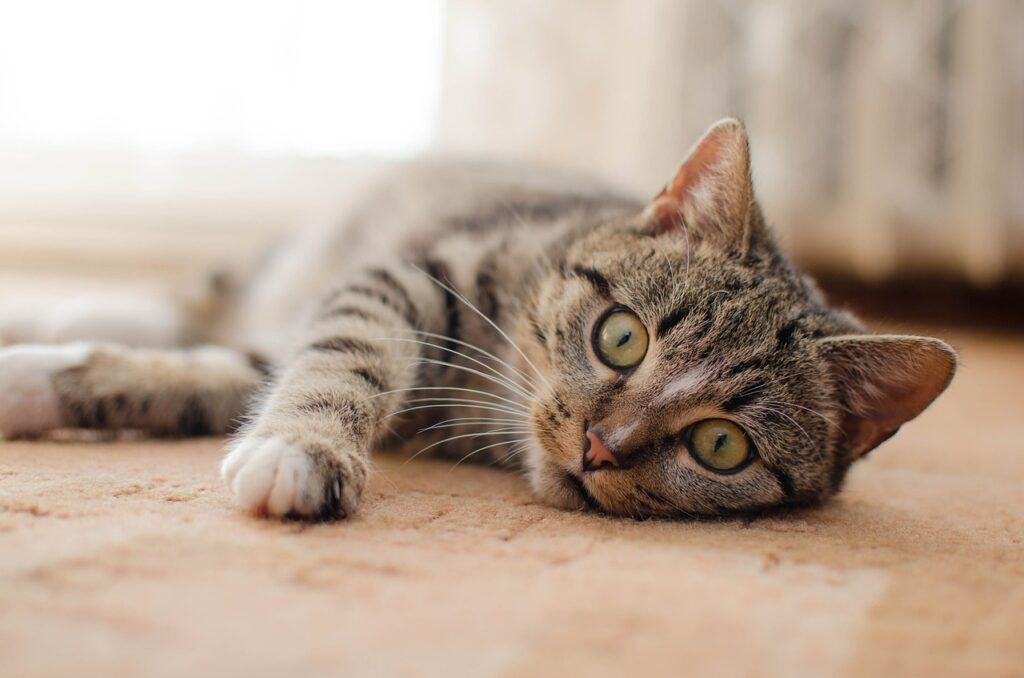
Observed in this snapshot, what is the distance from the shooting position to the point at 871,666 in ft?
1.79

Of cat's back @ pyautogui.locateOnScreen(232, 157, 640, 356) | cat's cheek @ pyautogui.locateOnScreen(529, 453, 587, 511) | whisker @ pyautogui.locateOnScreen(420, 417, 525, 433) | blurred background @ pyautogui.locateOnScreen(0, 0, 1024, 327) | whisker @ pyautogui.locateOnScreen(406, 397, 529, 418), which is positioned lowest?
cat's cheek @ pyautogui.locateOnScreen(529, 453, 587, 511)

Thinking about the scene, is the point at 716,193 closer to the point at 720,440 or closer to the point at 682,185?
the point at 682,185

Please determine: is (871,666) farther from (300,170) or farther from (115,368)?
(300,170)

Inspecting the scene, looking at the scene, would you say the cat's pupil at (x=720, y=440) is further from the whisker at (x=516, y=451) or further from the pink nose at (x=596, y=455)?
the whisker at (x=516, y=451)

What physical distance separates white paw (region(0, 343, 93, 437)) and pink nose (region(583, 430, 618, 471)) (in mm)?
707

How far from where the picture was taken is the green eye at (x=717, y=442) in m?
0.95

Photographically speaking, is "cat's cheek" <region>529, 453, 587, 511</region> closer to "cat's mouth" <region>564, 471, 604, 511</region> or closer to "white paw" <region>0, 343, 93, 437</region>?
"cat's mouth" <region>564, 471, 604, 511</region>

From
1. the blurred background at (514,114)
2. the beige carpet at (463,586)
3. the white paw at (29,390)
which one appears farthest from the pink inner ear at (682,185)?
the blurred background at (514,114)

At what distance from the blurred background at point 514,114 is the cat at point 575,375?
4.82ft

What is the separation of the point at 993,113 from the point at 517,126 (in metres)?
1.55

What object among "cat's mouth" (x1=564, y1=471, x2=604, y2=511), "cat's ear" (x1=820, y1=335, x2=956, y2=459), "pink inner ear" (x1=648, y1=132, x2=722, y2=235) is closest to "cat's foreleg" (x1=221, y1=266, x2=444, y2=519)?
"cat's mouth" (x1=564, y1=471, x2=604, y2=511)

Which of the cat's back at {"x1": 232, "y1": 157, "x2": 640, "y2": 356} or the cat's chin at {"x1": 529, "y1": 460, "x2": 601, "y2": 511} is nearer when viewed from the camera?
the cat's chin at {"x1": 529, "y1": 460, "x2": 601, "y2": 511}

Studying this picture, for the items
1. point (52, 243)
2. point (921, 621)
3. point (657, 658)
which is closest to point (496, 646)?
point (657, 658)

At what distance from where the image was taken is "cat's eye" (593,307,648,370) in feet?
3.25
